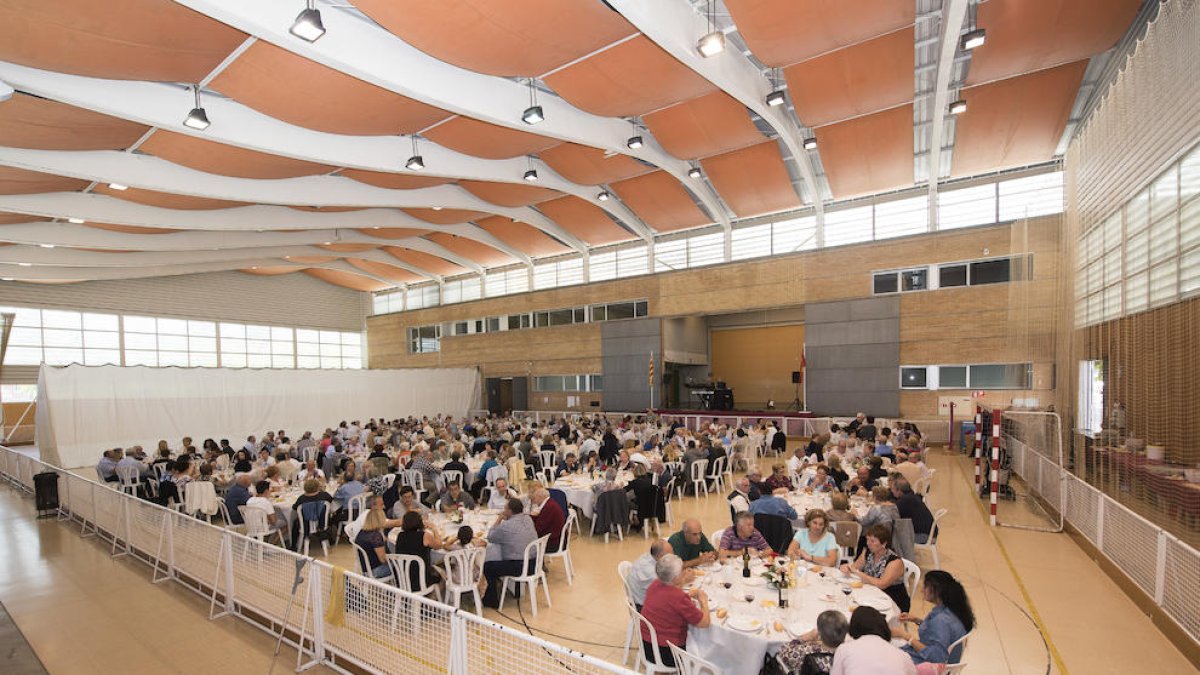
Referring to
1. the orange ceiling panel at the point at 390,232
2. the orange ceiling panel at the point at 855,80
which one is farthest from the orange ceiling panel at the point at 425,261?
the orange ceiling panel at the point at 855,80

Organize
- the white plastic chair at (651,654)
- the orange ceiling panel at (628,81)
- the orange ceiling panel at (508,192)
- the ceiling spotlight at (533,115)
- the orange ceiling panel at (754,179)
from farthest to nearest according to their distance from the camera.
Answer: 1. the orange ceiling panel at (508,192)
2. the orange ceiling panel at (754,179)
3. the ceiling spotlight at (533,115)
4. the orange ceiling panel at (628,81)
5. the white plastic chair at (651,654)

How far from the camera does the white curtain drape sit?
15906 millimetres

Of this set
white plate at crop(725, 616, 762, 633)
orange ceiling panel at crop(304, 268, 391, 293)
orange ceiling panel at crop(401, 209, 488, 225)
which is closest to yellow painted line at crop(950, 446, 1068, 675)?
white plate at crop(725, 616, 762, 633)

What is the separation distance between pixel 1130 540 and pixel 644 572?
6090mm

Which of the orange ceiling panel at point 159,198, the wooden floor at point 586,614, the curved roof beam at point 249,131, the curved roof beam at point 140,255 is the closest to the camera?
the wooden floor at point 586,614

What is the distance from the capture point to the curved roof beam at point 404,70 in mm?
7875

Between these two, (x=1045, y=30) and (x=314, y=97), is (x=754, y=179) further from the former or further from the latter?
(x=314, y=97)

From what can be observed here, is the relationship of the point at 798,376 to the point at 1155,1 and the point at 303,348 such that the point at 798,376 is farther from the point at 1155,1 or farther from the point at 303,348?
the point at 303,348

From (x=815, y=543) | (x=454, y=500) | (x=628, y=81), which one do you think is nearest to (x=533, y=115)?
(x=628, y=81)

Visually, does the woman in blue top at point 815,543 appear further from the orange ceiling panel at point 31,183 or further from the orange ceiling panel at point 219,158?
the orange ceiling panel at point 31,183

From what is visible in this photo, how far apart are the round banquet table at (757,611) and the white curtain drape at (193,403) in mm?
19851

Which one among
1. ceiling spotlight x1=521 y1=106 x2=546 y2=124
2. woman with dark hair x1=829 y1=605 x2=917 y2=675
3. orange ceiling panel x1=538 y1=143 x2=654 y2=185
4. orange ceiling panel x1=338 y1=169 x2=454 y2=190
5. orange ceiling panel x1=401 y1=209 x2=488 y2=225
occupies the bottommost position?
woman with dark hair x1=829 y1=605 x2=917 y2=675

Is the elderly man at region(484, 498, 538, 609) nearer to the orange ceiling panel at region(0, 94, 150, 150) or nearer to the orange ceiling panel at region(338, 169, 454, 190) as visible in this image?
the orange ceiling panel at region(0, 94, 150, 150)

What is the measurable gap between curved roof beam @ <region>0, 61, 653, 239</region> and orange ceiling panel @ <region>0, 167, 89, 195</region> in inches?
198
